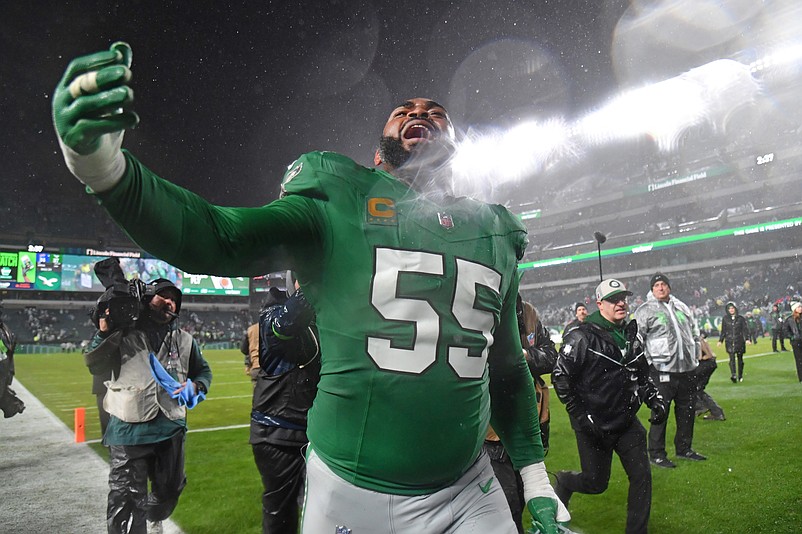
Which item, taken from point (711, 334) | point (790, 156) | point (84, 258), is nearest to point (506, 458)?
point (711, 334)

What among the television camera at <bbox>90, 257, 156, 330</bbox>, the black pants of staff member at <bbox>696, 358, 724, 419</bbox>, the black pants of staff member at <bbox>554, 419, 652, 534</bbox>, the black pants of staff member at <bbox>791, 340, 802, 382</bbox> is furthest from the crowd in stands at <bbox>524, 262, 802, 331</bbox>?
the television camera at <bbox>90, 257, 156, 330</bbox>

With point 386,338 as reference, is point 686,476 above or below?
below

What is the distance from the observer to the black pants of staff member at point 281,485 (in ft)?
13.0

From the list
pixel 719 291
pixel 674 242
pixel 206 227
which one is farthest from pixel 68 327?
pixel 206 227

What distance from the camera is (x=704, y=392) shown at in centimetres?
966

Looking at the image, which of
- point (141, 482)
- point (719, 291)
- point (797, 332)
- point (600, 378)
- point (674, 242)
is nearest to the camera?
Result: point (141, 482)

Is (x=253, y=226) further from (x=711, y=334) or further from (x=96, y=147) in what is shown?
(x=711, y=334)

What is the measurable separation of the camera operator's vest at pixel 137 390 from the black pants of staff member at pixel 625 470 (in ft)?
10.7

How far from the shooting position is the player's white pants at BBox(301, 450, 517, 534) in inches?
62.1

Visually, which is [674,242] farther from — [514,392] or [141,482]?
[514,392]

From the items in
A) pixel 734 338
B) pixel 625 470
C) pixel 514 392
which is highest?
pixel 514 392

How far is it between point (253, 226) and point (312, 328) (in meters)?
2.48

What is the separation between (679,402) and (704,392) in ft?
10.1

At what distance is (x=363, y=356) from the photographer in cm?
159
